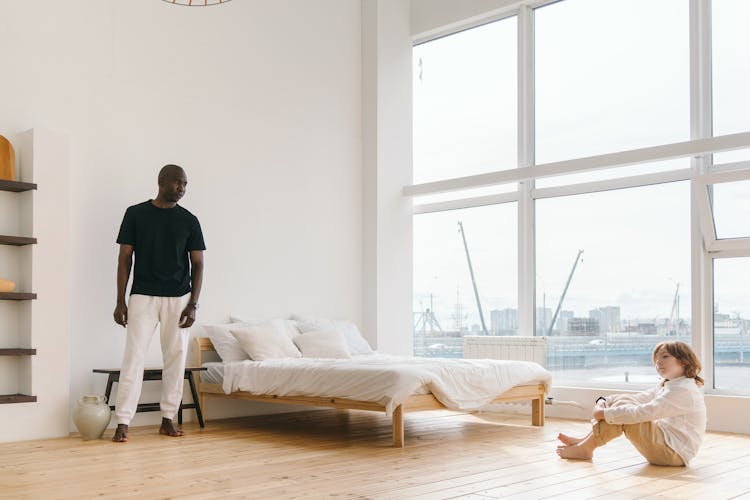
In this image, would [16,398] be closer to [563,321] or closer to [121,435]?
[121,435]

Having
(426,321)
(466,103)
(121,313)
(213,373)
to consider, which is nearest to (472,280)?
(426,321)

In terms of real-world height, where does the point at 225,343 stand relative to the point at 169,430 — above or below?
above

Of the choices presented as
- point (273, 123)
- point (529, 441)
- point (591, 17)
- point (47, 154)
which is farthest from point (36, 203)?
point (591, 17)

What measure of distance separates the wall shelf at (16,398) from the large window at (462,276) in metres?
3.58

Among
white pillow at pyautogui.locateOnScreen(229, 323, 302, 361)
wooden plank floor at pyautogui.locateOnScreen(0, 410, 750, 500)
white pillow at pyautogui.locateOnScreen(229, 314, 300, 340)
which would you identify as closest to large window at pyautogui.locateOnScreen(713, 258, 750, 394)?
wooden plank floor at pyautogui.locateOnScreen(0, 410, 750, 500)

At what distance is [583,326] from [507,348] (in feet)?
2.03

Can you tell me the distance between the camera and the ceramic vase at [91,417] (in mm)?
4945

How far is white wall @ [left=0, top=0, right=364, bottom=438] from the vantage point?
548 centimetres

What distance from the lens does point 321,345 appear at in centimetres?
609

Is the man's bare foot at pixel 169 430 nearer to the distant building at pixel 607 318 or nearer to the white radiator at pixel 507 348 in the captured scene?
the white radiator at pixel 507 348

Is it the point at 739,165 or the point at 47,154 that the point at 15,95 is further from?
the point at 739,165

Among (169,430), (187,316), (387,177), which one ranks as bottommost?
(169,430)

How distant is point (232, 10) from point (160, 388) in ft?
9.90

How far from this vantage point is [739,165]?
5.57 m
